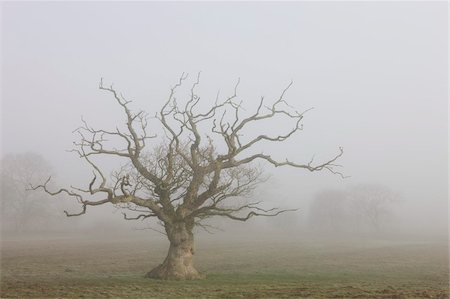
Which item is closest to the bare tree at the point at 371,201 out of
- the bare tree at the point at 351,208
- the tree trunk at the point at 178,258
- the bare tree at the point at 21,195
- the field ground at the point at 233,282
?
the bare tree at the point at 351,208

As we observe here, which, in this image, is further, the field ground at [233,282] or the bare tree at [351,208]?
the bare tree at [351,208]

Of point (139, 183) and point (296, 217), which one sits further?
point (296, 217)

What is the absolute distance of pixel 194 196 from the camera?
23.5m

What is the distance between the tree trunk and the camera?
22.0 m

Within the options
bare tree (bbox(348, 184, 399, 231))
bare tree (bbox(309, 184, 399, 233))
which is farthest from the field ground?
bare tree (bbox(309, 184, 399, 233))

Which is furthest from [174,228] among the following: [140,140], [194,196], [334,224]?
[334,224]

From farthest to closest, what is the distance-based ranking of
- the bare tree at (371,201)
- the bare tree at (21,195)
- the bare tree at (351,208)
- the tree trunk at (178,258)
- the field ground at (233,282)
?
1. the bare tree at (351,208)
2. the bare tree at (371,201)
3. the bare tree at (21,195)
4. the tree trunk at (178,258)
5. the field ground at (233,282)

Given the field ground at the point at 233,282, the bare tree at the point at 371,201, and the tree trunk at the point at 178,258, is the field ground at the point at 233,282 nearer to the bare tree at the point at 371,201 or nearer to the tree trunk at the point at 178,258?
the tree trunk at the point at 178,258

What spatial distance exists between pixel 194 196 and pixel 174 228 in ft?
7.10

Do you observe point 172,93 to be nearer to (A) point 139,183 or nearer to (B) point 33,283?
(A) point 139,183

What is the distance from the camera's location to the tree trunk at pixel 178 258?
22.0 meters

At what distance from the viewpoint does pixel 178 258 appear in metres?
22.4

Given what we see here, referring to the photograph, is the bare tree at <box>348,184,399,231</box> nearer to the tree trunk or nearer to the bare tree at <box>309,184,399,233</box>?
the bare tree at <box>309,184,399,233</box>

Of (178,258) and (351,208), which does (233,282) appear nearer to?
(178,258)
